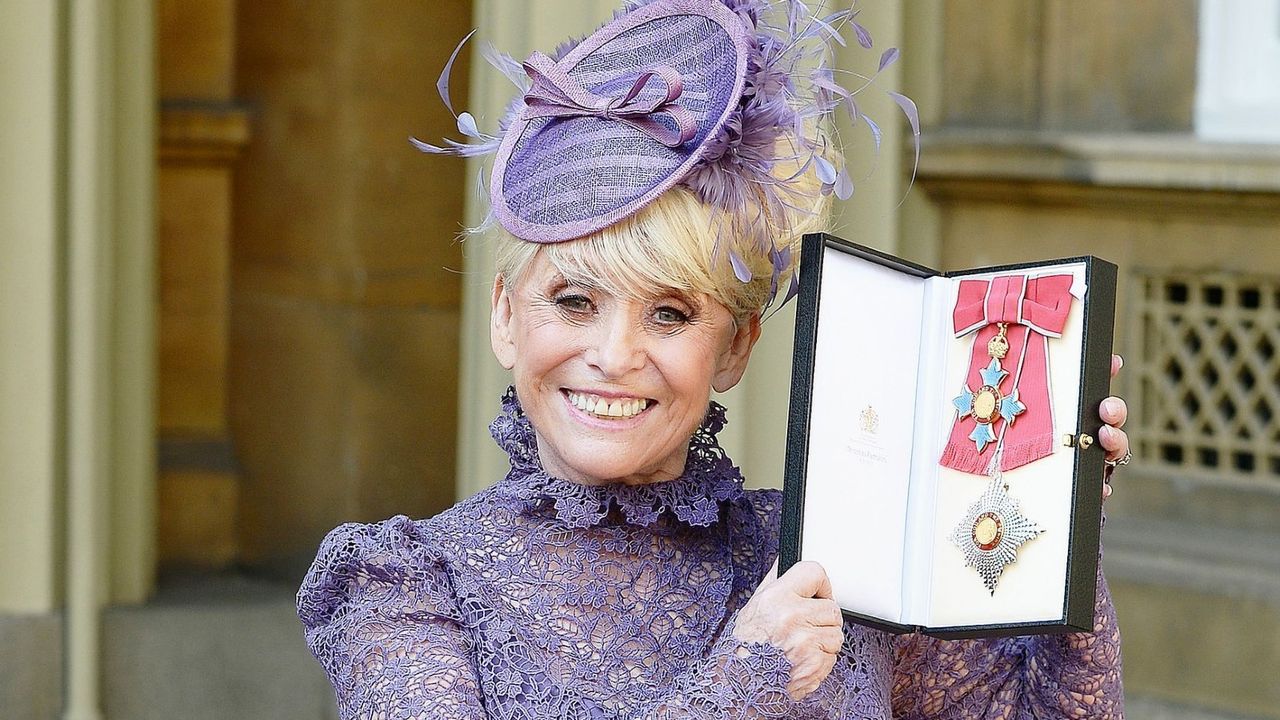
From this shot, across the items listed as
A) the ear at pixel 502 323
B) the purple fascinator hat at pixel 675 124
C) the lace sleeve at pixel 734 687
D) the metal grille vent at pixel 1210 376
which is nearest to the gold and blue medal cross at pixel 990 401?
the purple fascinator hat at pixel 675 124

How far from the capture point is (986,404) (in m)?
1.65

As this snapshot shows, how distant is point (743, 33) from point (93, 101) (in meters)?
2.49

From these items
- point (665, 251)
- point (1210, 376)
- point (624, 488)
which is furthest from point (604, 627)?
point (1210, 376)

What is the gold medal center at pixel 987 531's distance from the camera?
1.63 m

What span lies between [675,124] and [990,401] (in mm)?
402

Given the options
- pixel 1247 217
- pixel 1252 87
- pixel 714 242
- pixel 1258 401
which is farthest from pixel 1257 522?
pixel 714 242

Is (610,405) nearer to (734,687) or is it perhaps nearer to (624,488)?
(624,488)

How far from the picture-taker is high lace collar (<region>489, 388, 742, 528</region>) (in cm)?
171

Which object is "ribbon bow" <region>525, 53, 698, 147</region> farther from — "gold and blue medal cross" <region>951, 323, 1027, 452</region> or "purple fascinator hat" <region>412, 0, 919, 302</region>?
"gold and blue medal cross" <region>951, 323, 1027, 452</region>

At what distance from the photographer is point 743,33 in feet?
5.44

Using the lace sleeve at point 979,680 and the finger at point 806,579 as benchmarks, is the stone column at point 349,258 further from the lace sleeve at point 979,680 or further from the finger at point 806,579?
the finger at point 806,579

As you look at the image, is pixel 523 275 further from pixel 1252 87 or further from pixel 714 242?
pixel 1252 87

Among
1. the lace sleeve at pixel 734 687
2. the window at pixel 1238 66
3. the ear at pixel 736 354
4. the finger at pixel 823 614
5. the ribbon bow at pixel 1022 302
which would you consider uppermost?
the window at pixel 1238 66

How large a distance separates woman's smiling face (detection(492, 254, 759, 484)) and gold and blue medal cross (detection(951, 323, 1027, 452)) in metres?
0.25
